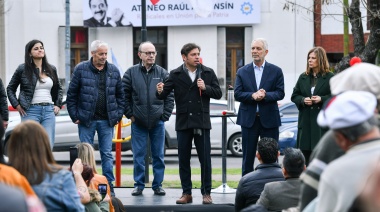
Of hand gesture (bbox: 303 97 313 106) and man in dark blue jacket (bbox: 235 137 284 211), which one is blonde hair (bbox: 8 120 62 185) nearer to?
man in dark blue jacket (bbox: 235 137 284 211)

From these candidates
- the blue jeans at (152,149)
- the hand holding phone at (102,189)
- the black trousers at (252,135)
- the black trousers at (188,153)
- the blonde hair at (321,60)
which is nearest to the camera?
the hand holding phone at (102,189)

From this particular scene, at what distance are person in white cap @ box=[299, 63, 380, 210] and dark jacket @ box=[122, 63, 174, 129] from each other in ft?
24.4

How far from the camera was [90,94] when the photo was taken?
13.5 m

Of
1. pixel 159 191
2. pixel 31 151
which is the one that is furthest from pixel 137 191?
pixel 31 151

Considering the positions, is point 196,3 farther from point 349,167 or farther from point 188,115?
point 349,167

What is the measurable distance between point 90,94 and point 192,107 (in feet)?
4.94

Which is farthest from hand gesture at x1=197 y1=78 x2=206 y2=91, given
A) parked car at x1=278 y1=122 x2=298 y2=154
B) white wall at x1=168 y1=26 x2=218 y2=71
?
white wall at x1=168 y1=26 x2=218 y2=71

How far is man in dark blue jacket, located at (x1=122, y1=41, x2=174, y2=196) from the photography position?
1375cm

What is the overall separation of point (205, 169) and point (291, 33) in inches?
1178

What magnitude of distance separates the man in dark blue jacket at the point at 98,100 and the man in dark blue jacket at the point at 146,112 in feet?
0.96

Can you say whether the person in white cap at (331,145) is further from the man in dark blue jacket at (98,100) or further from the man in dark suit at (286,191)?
the man in dark blue jacket at (98,100)

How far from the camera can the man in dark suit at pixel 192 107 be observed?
12883mm

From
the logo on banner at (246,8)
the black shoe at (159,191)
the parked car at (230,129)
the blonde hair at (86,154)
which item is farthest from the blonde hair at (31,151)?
the logo on banner at (246,8)

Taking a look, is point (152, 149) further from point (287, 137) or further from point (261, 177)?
point (287, 137)
